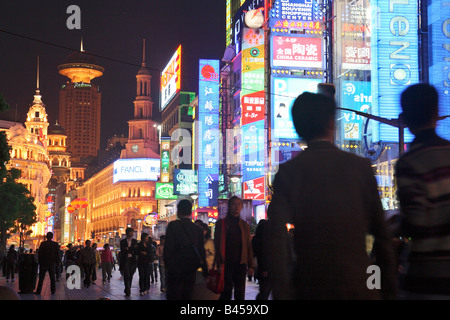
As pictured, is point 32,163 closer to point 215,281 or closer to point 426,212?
point 215,281

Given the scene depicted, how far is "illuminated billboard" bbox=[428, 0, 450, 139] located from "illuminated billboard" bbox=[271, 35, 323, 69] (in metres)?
12.3

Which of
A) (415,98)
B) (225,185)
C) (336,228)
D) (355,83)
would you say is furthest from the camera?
(225,185)

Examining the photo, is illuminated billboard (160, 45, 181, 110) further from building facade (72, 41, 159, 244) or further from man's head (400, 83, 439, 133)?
man's head (400, 83, 439, 133)

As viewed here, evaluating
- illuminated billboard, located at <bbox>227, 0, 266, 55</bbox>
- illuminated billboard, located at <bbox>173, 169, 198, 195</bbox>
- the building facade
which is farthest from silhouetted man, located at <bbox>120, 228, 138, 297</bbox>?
the building facade

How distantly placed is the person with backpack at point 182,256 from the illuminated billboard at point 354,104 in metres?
37.5

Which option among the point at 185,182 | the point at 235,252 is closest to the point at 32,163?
the point at 185,182

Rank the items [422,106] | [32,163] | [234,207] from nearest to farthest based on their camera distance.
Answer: [422,106], [234,207], [32,163]

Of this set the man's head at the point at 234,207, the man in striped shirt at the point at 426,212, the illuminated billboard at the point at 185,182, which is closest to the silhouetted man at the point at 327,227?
the man in striped shirt at the point at 426,212

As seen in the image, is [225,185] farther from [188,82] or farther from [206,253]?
[206,253]

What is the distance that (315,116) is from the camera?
13.1ft

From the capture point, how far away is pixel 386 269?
3.74 metres

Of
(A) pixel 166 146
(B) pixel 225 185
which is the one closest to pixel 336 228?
(B) pixel 225 185

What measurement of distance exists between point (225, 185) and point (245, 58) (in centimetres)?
1819

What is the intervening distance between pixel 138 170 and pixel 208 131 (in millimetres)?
60569
